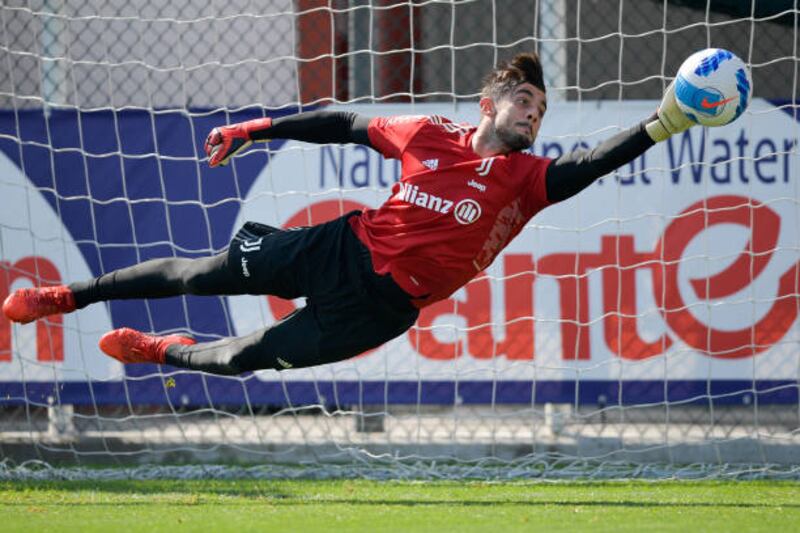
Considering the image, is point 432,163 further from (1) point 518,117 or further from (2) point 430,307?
(2) point 430,307

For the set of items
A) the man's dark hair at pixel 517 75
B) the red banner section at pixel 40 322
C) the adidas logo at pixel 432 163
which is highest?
the man's dark hair at pixel 517 75

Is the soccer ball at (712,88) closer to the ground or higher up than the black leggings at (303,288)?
higher up

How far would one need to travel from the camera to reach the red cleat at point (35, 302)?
5645mm

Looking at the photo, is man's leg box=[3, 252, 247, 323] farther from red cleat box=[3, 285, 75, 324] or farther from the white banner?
the white banner

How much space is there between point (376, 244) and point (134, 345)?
130cm

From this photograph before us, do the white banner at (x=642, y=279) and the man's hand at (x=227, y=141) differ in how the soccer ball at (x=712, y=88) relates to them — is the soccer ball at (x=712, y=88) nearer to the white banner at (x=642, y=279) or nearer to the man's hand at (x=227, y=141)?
the man's hand at (x=227, y=141)

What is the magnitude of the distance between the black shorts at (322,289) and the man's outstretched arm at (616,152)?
0.90 meters

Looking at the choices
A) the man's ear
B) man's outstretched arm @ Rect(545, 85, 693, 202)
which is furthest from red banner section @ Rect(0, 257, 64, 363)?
man's outstretched arm @ Rect(545, 85, 693, 202)

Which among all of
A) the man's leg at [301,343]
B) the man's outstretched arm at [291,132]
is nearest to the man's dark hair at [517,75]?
the man's outstretched arm at [291,132]

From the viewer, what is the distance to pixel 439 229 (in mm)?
5277

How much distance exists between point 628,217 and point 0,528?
12.9 feet

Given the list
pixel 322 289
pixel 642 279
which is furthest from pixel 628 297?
pixel 322 289

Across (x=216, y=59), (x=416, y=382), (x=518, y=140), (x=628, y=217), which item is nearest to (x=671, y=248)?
(x=628, y=217)

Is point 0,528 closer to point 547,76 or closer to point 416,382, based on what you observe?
point 416,382
